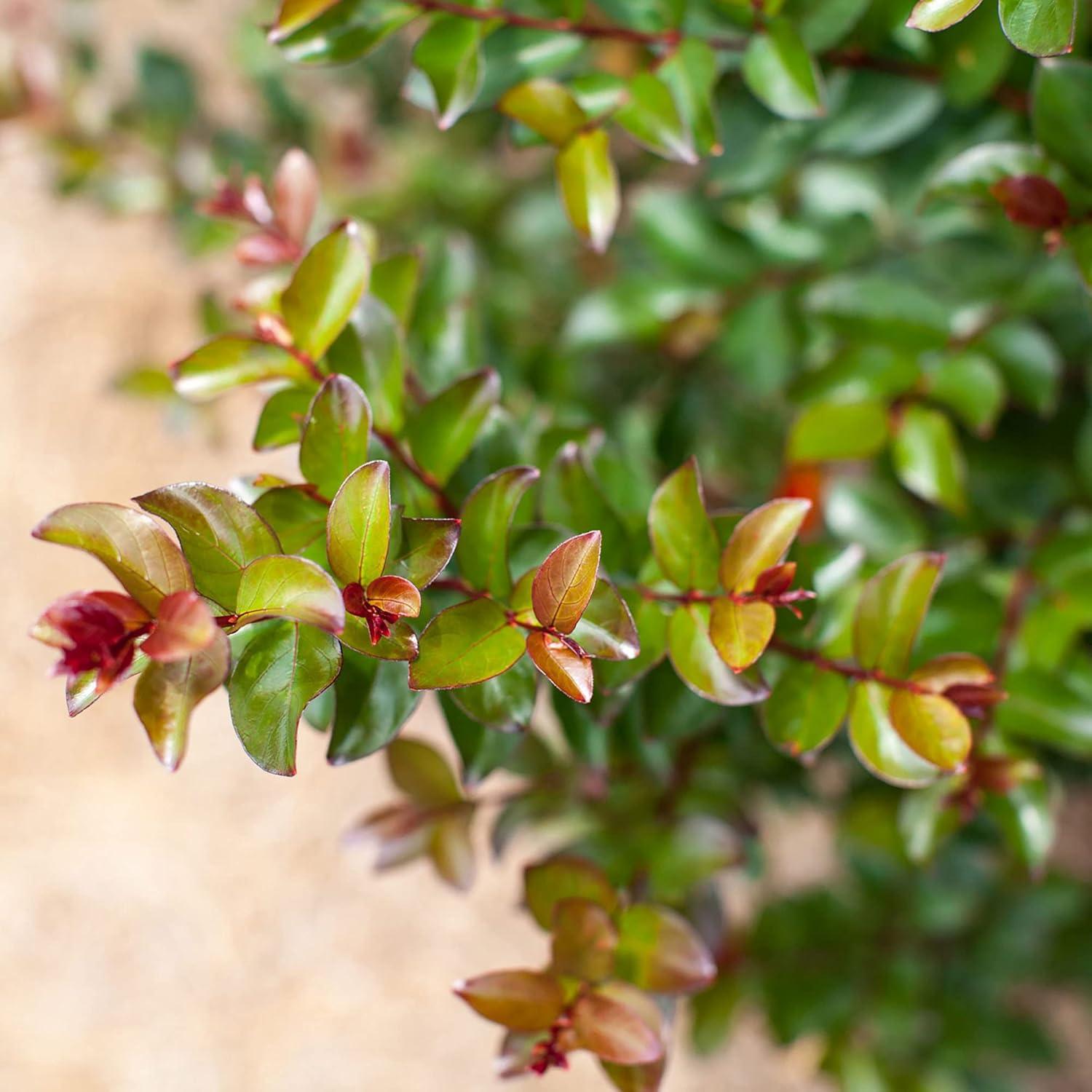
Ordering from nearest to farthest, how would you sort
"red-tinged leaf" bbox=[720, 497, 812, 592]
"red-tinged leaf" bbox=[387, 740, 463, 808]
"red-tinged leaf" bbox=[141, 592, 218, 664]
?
"red-tinged leaf" bbox=[141, 592, 218, 664], "red-tinged leaf" bbox=[720, 497, 812, 592], "red-tinged leaf" bbox=[387, 740, 463, 808]

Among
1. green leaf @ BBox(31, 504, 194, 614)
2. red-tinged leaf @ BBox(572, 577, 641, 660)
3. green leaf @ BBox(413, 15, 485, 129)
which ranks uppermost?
green leaf @ BBox(413, 15, 485, 129)

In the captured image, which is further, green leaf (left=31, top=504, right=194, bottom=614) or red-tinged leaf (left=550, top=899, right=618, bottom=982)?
red-tinged leaf (left=550, top=899, right=618, bottom=982)

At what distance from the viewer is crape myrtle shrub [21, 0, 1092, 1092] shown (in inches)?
15.8

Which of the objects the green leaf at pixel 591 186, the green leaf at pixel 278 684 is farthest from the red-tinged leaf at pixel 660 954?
the green leaf at pixel 591 186

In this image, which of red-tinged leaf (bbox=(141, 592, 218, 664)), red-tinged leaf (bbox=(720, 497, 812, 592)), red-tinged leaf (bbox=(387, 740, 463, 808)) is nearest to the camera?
red-tinged leaf (bbox=(141, 592, 218, 664))

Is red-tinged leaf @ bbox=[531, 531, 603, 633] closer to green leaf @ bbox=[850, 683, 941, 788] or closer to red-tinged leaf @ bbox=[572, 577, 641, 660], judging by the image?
red-tinged leaf @ bbox=[572, 577, 641, 660]

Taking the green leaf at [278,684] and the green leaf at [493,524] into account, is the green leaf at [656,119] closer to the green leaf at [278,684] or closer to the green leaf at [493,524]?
the green leaf at [493,524]

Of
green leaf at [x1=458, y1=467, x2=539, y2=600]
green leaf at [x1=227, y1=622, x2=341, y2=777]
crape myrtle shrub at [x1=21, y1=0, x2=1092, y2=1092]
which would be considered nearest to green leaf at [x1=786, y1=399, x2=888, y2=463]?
crape myrtle shrub at [x1=21, y1=0, x2=1092, y2=1092]

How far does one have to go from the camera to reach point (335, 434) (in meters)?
0.43

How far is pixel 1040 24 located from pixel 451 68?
0.90 ft

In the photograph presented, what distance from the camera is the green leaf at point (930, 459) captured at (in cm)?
64

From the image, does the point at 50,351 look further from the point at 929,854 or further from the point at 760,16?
the point at 929,854

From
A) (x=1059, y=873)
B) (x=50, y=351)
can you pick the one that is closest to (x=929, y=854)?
(x=1059, y=873)

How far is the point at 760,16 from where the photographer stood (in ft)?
1.81
